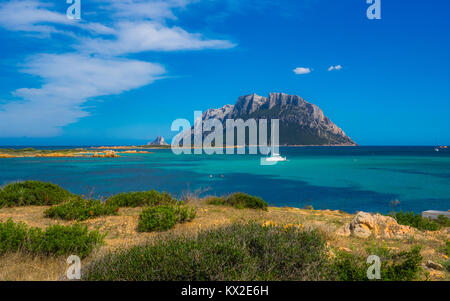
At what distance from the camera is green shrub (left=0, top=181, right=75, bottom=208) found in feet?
38.7

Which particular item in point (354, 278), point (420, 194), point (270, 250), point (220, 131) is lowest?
point (420, 194)

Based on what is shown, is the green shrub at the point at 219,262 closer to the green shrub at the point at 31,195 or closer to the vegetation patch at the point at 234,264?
the vegetation patch at the point at 234,264

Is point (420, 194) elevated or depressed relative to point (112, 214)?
depressed

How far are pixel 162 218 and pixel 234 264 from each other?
513 centimetres

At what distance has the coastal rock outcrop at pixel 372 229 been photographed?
26.8 feet

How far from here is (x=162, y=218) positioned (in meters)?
8.58

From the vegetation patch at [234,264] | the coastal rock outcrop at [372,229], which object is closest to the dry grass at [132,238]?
the coastal rock outcrop at [372,229]

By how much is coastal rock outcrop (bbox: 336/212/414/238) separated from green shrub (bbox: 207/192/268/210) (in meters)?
4.60

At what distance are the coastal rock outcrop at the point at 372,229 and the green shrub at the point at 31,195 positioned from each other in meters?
11.8

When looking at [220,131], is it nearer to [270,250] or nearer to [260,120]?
[260,120]

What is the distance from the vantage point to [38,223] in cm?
886
